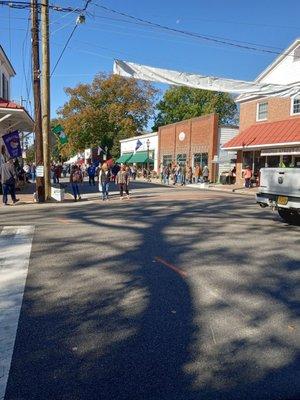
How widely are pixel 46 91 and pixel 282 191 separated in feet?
35.8

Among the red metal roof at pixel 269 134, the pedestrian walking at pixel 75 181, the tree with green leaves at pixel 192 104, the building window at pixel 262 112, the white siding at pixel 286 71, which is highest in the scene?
the tree with green leaves at pixel 192 104

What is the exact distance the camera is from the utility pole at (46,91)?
17938mm

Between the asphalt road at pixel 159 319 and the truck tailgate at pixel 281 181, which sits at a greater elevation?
the truck tailgate at pixel 281 181

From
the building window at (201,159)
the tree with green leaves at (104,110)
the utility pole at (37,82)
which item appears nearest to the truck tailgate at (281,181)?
the utility pole at (37,82)

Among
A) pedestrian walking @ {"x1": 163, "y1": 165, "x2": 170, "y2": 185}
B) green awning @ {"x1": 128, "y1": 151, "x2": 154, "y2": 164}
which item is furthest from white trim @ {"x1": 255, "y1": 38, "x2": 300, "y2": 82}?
green awning @ {"x1": 128, "y1": 151, "x2": 154, "y2": 164}

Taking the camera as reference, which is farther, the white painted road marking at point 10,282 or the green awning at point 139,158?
the green awning at point 139,158

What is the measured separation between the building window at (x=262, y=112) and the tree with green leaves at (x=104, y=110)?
1453 inches

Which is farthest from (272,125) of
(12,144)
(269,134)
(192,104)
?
(192,104)

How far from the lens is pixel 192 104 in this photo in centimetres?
7806

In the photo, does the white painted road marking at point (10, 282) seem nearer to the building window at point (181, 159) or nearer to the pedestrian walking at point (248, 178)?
the pedestrian walking at point (248, 178)

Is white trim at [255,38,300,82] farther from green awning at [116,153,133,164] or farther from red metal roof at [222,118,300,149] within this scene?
green awning at [116,153,133,164]

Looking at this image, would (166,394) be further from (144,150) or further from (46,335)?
(144,150)

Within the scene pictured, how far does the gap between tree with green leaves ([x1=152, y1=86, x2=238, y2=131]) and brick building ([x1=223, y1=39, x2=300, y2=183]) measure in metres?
44.3

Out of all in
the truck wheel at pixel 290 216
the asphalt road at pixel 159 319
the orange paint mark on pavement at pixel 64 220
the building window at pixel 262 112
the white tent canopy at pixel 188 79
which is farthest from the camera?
the building window at pixel 262 112
